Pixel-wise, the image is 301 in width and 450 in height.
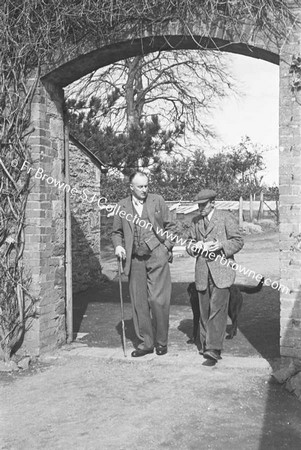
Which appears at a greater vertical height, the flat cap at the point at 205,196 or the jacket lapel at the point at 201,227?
the flat cap at the point at 205,196

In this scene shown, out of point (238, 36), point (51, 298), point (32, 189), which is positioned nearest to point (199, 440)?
point (51, 298)

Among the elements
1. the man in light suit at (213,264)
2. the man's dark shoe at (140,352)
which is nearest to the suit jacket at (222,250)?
the man in light suit at (213,264)

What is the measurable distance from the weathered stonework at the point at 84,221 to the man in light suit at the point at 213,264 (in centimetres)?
515

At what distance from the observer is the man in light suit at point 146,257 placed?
5492mm

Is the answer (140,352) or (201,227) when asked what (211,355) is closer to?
(140,352)

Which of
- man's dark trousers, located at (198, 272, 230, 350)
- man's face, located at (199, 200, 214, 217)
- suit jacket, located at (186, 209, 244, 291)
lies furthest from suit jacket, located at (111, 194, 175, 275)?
man's dark trousers, located at (198, 272, 230, 350)

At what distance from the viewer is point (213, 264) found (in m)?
5.20

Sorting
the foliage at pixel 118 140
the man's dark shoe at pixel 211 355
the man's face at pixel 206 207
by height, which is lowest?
the man's dark shoe at pixel 211 355

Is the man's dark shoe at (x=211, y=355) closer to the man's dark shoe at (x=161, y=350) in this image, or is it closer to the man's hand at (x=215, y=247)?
the man's dark shoe at (x=161, y=350)

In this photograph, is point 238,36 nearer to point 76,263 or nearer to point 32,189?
point 32,189

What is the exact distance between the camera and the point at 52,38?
5395mm

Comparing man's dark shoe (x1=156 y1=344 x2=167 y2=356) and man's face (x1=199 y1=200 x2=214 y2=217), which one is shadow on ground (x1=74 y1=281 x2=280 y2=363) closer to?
man's dark shoe (x1=156 y1=344 x2=167 y2=356)

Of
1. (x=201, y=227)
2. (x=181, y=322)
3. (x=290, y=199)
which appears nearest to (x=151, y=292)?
(x=201, y=227)

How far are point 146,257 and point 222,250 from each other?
0.80 meters
